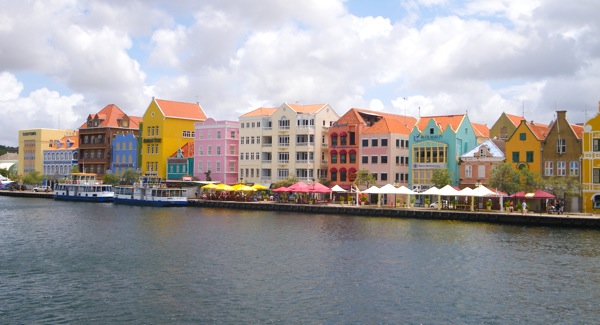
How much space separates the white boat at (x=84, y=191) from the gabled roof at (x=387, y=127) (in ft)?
163

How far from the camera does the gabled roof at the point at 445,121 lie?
3570 inches

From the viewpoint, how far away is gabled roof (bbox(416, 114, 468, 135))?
298ft

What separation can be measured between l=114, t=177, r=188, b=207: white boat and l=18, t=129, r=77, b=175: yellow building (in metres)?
59.6

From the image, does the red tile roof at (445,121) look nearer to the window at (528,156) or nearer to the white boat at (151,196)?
the window at (528,156)

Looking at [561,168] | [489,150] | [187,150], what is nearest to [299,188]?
→ [489,150]

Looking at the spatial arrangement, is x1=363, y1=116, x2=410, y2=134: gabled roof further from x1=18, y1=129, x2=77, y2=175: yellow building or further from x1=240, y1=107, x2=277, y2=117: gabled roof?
x1=18, y1=129, x2=77, y2=175: yellow building

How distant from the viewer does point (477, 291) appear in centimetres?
3538

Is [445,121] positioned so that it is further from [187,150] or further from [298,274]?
[298,274]

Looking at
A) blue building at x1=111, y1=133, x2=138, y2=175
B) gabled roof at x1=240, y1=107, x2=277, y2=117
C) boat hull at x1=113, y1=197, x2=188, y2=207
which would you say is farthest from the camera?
blue building at x1=111, y1=133, x2=138, y2=175

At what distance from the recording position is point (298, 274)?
129ft

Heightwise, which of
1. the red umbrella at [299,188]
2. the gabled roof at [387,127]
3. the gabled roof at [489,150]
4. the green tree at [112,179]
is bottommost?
the red umbrella at [299,188]

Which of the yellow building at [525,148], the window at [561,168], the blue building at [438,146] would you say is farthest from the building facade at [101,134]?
the window at [561,168]

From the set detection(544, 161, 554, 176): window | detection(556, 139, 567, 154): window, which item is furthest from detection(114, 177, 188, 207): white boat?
detection(556, 139, 567, 154): window

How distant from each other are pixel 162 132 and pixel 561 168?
7689 centimetres
